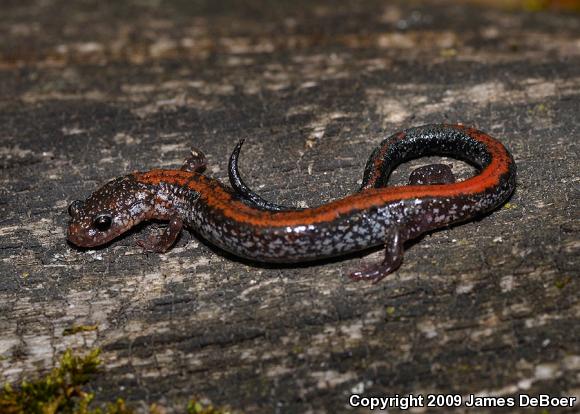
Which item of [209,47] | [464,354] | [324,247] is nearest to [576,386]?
[464,354]

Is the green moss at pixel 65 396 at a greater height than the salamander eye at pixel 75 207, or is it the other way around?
the salamander eye at pixel 75 207

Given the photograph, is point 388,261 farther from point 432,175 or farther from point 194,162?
point 194,162

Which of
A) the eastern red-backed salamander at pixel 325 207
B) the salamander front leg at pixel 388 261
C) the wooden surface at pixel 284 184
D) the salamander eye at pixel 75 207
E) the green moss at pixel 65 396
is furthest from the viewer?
the salamander eye at pixel 75 207

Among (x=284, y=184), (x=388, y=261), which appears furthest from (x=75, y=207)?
(x=388, y=261)

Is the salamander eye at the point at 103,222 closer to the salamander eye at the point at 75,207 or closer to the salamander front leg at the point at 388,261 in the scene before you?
the salamander eye at the point at 75,207

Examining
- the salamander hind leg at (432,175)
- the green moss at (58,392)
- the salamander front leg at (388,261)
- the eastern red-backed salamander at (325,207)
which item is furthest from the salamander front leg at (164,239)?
the salamander hind leg at (432,175)

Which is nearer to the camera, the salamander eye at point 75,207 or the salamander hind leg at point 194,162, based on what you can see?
the salamander eye at point 75,207

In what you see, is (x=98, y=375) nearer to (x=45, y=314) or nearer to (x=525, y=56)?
(x=45, y=314)
